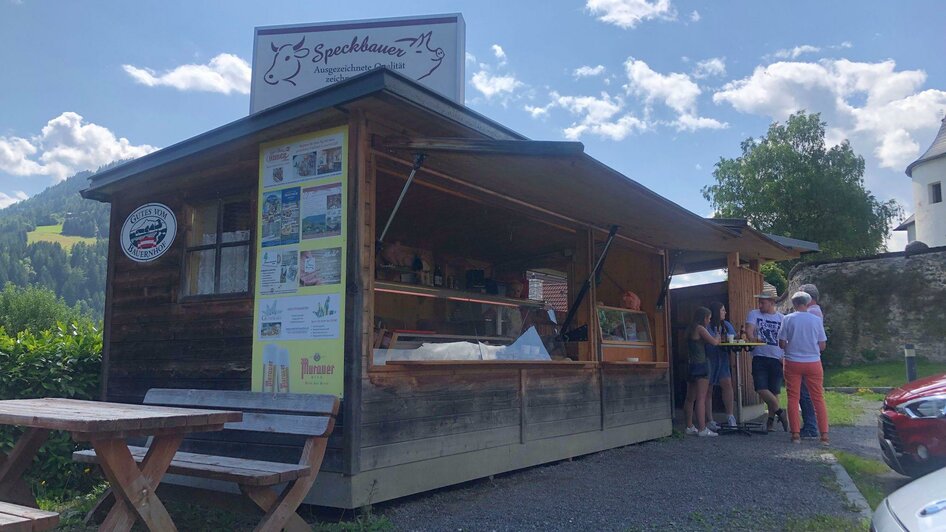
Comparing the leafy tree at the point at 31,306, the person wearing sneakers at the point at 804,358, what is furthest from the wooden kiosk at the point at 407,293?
the leafy tree at the point at 31,306

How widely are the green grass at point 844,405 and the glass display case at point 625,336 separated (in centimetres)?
247

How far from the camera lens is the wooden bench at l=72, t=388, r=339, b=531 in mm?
3783

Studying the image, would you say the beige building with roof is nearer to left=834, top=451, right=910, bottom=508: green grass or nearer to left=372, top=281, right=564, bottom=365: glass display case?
left=834, top=451, right=910, bottom=508: green grass

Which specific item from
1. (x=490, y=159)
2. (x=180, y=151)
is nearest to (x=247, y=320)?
(x=180, y=151)

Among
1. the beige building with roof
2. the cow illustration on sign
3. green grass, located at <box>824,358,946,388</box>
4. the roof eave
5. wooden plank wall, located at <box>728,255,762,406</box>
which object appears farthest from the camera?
the beige building with roof

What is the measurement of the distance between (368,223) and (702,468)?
4.01 m

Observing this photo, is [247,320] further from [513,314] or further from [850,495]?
[850,495]

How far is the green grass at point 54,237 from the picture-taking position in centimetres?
11986

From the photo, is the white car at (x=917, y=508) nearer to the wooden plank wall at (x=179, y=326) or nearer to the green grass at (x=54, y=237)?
the wooden plank wall at (x=179, y=326)

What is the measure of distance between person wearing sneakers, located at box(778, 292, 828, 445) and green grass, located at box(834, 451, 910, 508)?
66cm

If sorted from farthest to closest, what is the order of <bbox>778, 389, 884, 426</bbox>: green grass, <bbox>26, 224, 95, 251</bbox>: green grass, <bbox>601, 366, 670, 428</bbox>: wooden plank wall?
<bbox>26, 224, 95, 251</bbox>: green grass → <bbox>778, 389, 884, 426</bbox>: green grass → <bbox>601, 366, 670, 428</bbox>: wooden plank wall

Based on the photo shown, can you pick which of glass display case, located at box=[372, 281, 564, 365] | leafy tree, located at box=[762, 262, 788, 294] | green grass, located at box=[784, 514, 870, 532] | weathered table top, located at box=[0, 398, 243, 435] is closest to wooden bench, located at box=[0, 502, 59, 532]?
weathered table top, located at box=[0, 398, 243, 435]

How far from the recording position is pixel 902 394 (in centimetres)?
571

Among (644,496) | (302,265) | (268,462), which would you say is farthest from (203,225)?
(644,496)
